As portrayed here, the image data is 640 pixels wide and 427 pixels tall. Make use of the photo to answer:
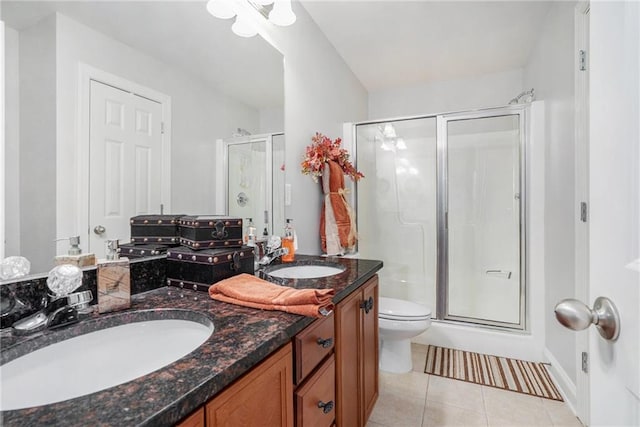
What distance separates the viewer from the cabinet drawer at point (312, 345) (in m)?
0.84

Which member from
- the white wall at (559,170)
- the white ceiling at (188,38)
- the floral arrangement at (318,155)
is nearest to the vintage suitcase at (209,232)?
the white ceiling at (188,38)

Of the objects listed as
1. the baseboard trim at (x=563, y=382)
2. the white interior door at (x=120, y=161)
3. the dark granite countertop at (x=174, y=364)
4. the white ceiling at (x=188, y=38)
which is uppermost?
the white ceiling at (x=188, y=38)

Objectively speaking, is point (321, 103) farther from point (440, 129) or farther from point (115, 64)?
point (115, 64)

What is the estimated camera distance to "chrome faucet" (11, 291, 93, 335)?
678 mm

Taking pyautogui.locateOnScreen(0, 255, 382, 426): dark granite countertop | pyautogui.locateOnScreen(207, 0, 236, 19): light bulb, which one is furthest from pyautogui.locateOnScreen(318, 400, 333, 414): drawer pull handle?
pyautogui.locateOnScreen(207, 0, 236, 19): light bulb

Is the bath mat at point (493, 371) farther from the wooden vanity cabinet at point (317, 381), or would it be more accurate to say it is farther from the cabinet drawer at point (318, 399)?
the cabinet drawer at point (318, 399)

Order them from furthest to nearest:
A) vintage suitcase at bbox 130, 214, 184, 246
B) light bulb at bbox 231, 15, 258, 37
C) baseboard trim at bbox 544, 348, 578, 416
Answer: baseboard trim at bbox 544, 348, 578, 416, light bulb at bbox 231, 15, 258, 37, vintage suitcase at bbox 130, 214, 184, 246

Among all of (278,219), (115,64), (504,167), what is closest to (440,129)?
(504,167)

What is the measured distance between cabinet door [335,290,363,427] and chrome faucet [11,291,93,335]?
74 centimetres

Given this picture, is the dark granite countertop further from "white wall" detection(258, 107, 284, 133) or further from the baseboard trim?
the baseboard trim

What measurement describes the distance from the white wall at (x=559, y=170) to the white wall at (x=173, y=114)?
69.4 inches

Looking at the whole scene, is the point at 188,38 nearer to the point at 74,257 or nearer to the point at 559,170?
the point at 74,257

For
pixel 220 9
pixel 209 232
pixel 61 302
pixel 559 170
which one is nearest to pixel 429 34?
pixel 559 170

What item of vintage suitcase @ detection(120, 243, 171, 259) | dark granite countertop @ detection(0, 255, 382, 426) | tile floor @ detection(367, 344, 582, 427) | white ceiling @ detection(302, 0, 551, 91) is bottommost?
tile floor @ detection(367, 344, 582, 427)
